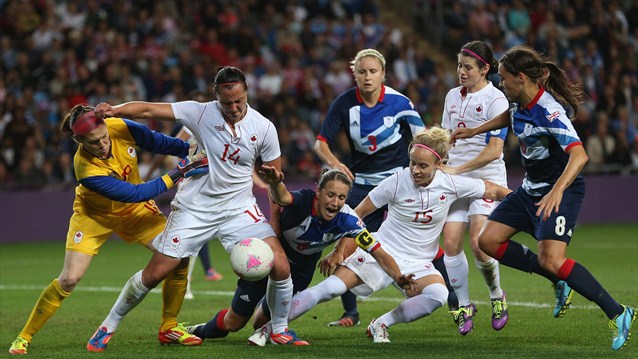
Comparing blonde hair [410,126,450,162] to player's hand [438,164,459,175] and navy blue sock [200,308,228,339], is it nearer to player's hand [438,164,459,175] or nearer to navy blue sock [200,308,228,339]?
player's hand [438,164,459,175]

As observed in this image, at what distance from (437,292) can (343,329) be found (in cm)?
124

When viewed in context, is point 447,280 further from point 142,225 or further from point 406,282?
point 142,225

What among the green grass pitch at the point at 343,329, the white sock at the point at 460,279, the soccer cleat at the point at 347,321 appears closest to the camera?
the green grass pitch at the point at 343,329

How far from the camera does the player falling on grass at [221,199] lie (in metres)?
7.63

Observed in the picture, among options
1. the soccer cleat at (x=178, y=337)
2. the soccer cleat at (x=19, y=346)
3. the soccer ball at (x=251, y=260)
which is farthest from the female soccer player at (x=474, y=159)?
the soccer cleat at (x=19, y=346)

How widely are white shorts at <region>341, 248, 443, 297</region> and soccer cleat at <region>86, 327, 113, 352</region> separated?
1.83 meters

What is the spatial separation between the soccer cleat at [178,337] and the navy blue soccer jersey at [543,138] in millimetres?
2695

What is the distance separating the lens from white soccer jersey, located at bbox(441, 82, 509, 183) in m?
8.87

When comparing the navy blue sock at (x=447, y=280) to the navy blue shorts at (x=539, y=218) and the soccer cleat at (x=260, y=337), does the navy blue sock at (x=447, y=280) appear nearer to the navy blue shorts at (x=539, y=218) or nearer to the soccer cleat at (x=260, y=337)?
the navy blue shorts at (x=539, y=218)

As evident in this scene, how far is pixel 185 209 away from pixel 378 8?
56.0 feet

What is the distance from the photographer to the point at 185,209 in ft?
25.4

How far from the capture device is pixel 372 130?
9.05 meters

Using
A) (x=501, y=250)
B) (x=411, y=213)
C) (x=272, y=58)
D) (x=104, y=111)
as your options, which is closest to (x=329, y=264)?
(x=411, y=213)

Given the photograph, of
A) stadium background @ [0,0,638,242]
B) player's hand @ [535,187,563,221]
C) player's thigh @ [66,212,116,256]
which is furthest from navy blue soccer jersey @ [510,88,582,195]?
stadium background @ [0,0,638,242]
